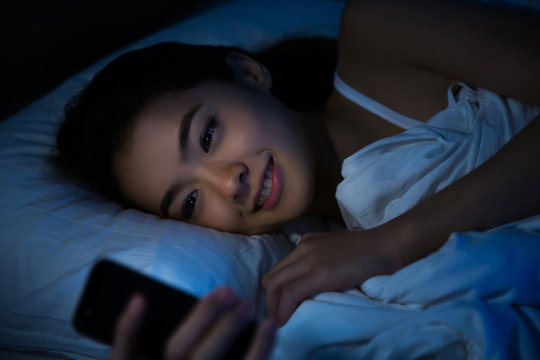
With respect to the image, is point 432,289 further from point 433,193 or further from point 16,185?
point 16,185

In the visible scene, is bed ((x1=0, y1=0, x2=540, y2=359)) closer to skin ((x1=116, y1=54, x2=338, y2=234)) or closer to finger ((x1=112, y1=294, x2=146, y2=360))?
skin ((x1=116, y1=54, x2=338, y2=234))

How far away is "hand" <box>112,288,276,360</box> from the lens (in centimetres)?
43

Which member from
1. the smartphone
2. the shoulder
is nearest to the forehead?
the smartphone

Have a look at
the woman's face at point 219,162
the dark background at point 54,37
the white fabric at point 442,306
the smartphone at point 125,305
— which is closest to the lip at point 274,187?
the woman's face at point 219,162

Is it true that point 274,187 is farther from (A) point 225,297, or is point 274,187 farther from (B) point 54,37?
(B) point 54,37

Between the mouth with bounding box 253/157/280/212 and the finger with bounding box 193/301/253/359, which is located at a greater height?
the finger with bounding box 193/301/253/359

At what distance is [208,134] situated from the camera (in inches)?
36.7

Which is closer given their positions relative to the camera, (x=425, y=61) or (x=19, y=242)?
(x=19, y=242)

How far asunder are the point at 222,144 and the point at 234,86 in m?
0.20

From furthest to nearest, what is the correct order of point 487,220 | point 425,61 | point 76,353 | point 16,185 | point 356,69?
point 356,69 → point 425,61 → point 16,185 → point 76,353 → point 487,220

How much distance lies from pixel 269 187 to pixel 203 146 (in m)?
0.18

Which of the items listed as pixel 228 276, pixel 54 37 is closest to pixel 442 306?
pixel 228 276

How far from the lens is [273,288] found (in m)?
0.78

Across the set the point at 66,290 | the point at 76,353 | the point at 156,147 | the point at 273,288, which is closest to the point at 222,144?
the point at 156,147
